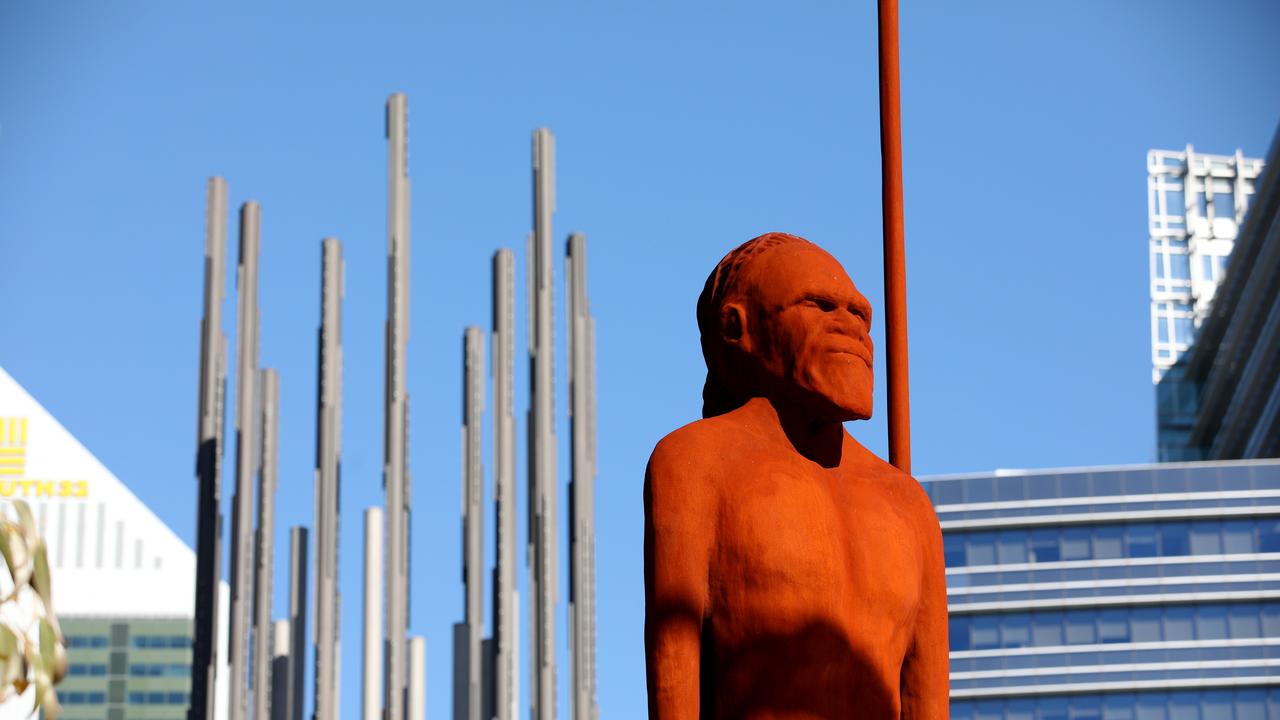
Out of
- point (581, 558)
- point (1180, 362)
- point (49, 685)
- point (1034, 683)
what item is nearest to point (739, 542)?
point (49, 685)

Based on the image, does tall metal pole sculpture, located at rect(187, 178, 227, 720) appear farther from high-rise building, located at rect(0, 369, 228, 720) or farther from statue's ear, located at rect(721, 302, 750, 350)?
high-rise building, located at rect(0, 369, 228, 720)

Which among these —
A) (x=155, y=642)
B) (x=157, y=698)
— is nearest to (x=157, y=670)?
(x=155, y=642)

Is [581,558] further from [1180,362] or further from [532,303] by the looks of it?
[1180,362]

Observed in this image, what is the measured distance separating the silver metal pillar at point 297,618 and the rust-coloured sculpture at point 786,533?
1043 inches

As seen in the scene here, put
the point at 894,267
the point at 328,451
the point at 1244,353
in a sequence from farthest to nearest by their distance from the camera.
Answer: the point at 1244,353, the point at 328,451, the point at 894,267

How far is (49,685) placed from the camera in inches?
253

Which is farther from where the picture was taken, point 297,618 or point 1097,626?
point 1097,626

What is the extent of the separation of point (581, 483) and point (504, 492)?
1226 millimetres

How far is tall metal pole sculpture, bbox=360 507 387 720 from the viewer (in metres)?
32.7

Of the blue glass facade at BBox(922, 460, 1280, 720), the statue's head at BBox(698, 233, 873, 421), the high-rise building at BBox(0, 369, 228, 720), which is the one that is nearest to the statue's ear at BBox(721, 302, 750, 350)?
the statue's head at BBox(698, 233, 873, 421)

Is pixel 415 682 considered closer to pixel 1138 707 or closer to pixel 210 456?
pixel 210 456

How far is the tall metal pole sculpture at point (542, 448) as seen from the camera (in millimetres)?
29109

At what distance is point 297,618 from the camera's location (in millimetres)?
33812

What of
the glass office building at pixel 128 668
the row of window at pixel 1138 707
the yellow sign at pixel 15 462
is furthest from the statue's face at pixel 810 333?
the glass office building at pixel 128 668
